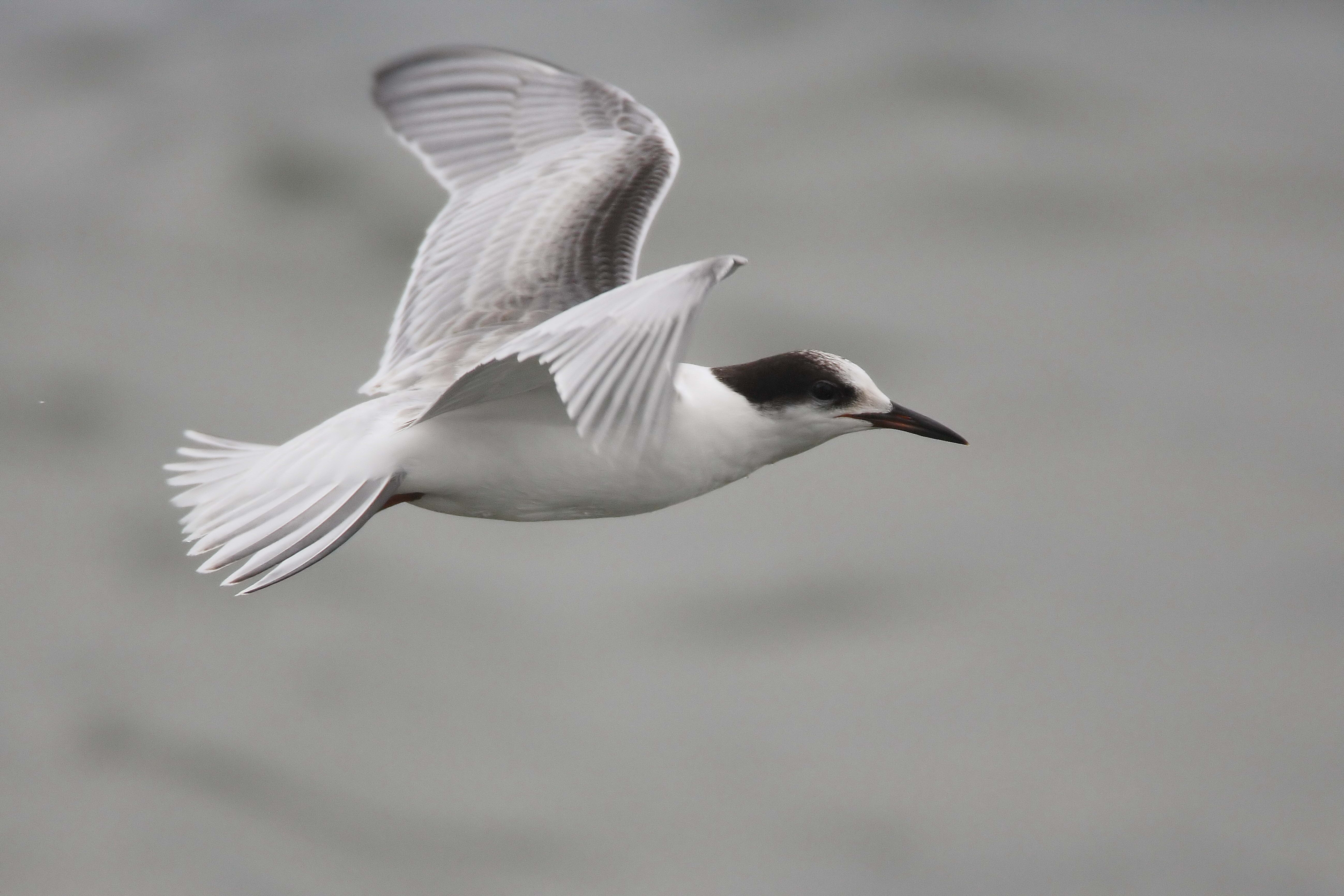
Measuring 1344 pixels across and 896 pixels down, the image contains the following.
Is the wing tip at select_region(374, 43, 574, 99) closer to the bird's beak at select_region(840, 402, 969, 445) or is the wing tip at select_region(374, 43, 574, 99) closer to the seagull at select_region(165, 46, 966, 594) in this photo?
the seagull at select_region(165, 46, 966, 594)

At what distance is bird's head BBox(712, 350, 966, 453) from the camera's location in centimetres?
489

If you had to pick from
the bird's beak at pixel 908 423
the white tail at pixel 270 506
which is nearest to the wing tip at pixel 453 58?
the white tail at pixel 270 506

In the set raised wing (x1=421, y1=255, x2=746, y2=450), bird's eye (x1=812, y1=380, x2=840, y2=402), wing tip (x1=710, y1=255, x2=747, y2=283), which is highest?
wing tip (x1=710, y1=255, x2=747, y2=283)

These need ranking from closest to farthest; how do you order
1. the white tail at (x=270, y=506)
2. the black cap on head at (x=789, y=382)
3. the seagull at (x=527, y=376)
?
the seagull at (x=527, y=376) → the white tail at (x=270, y=506) → the black cap on head at (x=789, y=382)

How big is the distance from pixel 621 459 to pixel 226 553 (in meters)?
1.11

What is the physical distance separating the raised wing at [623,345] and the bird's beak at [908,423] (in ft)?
3.85

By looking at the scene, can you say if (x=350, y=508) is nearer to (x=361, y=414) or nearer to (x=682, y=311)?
(x=361, y=414)

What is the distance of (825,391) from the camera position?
16.2ft

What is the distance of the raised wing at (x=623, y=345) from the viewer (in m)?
3.69

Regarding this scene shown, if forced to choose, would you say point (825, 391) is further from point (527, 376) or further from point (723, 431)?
point (527, 376)

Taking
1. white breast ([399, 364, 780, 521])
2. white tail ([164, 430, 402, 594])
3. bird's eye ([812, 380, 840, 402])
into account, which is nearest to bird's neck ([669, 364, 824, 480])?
white breast ([399, 364, 780, 521])

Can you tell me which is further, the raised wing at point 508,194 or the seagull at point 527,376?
the raised wing at point 508,194

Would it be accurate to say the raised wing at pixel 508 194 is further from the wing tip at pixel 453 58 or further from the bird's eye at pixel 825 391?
the bird's eye at pixel 825 391

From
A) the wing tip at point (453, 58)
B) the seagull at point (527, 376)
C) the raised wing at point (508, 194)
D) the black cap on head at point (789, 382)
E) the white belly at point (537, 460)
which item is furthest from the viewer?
the wing tip at point (453, 58)
